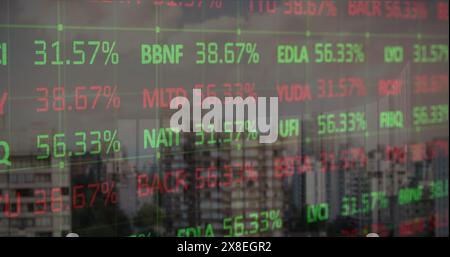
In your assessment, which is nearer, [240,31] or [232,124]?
[232,124]

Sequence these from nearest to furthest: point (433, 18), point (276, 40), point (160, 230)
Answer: point (160, 230), point (276, 40), point (433, 18)

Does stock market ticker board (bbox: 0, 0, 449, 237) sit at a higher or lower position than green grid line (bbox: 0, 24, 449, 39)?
lower

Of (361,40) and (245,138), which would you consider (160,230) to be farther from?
(361,40)

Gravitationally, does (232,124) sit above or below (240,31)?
below

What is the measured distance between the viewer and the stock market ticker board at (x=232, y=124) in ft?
12.5

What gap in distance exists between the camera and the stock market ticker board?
3.82 metres

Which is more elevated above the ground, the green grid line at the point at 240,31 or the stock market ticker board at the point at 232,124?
the green grid line at the point at 240,31

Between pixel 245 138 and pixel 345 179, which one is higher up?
pixel 245 138

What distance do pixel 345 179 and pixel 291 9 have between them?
1217 millimetres

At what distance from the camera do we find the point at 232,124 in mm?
4230
